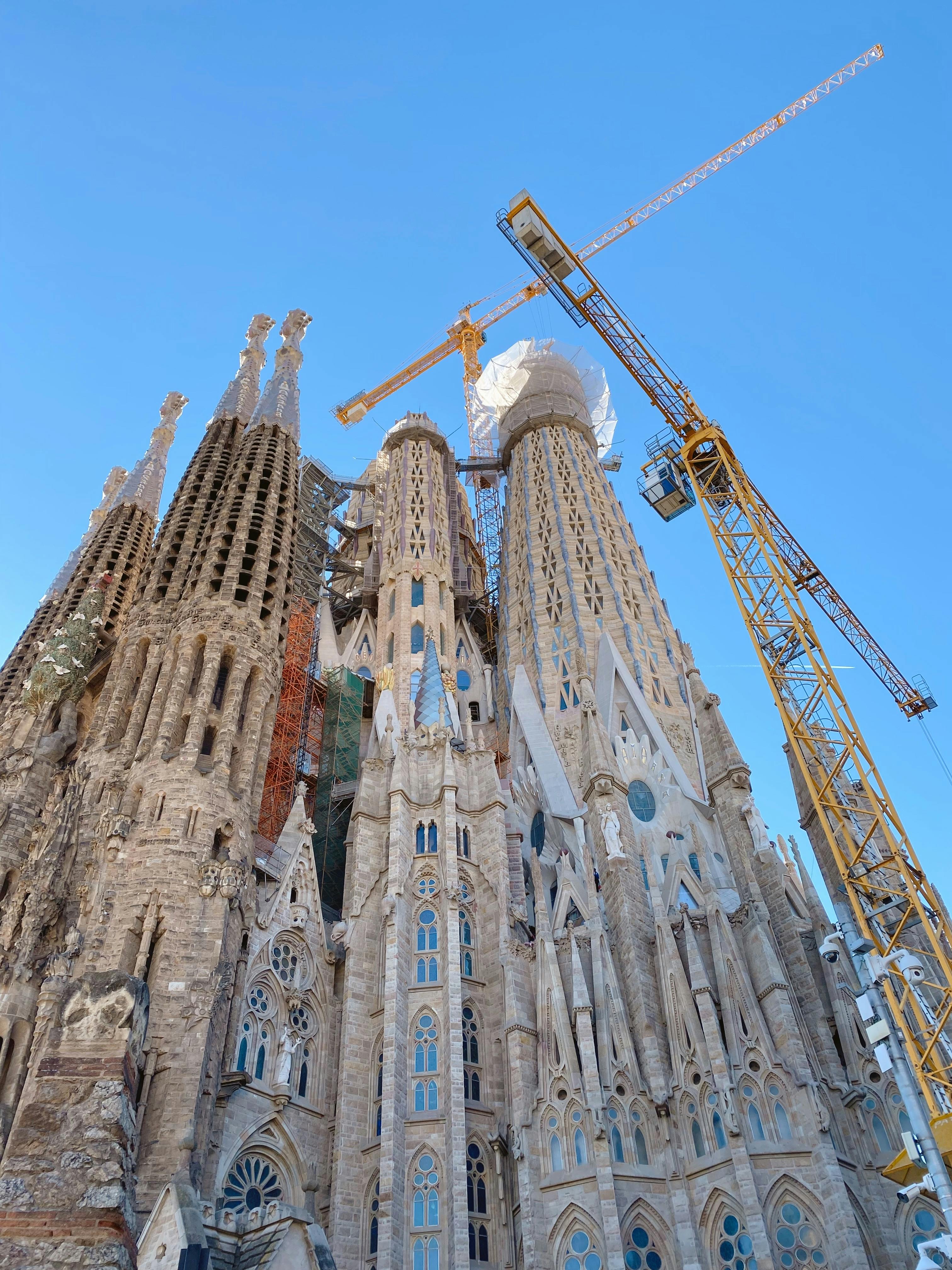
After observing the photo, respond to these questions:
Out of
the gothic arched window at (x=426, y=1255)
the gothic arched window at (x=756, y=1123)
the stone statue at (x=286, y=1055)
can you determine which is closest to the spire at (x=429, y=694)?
the stone statue at (x=286, y=1055)

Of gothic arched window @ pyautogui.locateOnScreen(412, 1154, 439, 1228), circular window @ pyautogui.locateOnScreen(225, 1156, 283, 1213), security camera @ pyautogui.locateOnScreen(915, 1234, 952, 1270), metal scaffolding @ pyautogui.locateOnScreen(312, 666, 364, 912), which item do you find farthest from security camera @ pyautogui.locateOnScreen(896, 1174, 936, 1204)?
metal scaffolding @ pyautogui.locateOnScreen(312, 666, 364, 912)

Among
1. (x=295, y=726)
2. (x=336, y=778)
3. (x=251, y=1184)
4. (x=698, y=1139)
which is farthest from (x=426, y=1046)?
(x=295, y=726)

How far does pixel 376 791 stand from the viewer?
110ft

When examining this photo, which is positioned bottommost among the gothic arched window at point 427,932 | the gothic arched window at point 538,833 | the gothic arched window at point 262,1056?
the gothic arched window at point 262,1056

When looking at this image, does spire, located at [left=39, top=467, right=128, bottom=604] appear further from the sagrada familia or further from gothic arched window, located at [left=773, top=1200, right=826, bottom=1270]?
gothic arched window, located at [left=773, top=1200, right=826, bottom=1270]

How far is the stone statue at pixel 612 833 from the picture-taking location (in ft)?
103

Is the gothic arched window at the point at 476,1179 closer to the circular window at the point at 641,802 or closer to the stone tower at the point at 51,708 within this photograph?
the stone tower at the point at 51,708

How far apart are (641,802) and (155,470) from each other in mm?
36248

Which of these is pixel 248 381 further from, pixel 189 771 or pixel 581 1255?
pixel 581 1255

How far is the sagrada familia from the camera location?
23281 millimetres

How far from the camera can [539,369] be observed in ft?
181

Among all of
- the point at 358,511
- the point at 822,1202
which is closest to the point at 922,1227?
the point at 822,1202

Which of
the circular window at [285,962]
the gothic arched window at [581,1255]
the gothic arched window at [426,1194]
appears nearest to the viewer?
the gothic arched window at [581,1255]

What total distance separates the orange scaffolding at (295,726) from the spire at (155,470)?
13.1 metres
